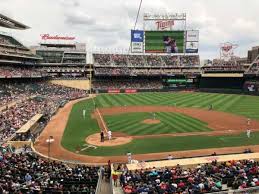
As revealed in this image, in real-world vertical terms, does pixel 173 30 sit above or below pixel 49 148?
above

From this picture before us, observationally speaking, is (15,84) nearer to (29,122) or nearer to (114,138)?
(29,122)

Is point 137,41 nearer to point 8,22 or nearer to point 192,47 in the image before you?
point 192,47

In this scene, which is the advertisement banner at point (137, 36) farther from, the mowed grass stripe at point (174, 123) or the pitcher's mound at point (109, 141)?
the pitcher's mound at point (109, 141)

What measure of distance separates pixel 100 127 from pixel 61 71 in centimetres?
5615

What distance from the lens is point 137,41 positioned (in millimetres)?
88438

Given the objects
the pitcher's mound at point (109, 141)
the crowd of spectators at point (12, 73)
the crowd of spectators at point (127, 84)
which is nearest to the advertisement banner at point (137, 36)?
the crowd of spectators at point (127, 84)

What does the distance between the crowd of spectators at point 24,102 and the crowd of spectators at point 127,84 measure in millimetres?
9816

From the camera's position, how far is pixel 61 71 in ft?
301

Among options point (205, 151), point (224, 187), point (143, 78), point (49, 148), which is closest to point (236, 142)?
point (205, 151)

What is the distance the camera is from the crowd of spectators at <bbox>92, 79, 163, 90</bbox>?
291ft

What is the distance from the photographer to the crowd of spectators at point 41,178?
53.7 ft

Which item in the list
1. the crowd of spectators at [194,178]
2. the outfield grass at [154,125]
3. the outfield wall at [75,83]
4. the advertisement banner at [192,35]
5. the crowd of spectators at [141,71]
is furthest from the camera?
the crowd of spectators at [141,71]

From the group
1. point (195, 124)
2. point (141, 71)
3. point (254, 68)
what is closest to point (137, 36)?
point (141, 71)

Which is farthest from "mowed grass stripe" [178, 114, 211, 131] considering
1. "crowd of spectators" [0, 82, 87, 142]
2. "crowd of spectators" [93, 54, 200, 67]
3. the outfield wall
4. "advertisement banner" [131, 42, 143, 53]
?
"crowd of spectators" [93, 54, 200, 67]
